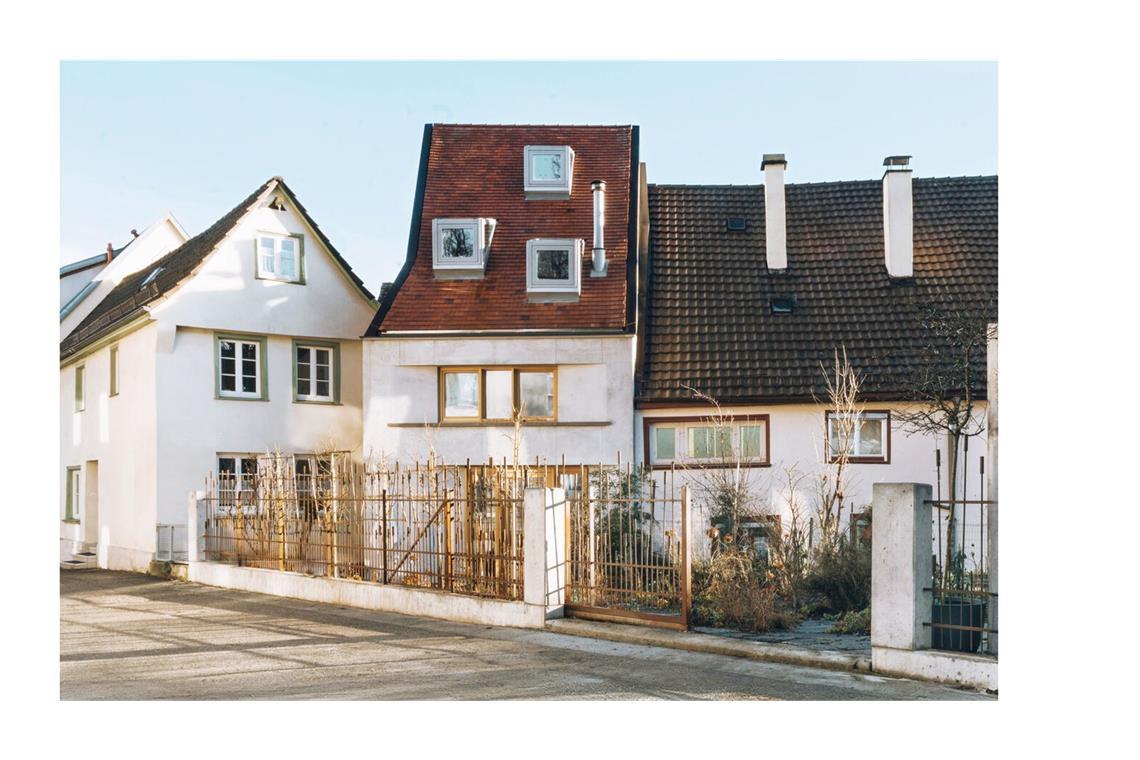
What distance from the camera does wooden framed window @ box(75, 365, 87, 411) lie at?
28.0 metres

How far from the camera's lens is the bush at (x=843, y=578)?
1485cm

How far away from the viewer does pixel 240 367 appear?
2508 cm

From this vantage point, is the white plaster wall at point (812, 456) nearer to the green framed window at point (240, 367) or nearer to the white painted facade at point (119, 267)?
the green framed window at point (240, 367)

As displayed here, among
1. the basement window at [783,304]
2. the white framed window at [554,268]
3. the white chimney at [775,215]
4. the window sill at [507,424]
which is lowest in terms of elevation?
the window sill at [507,424]

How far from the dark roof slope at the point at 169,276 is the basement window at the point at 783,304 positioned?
8.83 m

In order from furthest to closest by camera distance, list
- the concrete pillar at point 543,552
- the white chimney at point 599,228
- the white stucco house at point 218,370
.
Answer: the white chimney at point 599,228, the white stucco house at point 218,370, the concrete pillar at point 543,552

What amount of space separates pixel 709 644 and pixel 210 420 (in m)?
14.6

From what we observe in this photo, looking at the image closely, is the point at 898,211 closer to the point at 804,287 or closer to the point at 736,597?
the point at 804,287

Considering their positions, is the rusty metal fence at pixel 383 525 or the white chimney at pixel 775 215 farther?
the white chimney at pixel 775 215

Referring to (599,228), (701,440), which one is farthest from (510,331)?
(701,440)

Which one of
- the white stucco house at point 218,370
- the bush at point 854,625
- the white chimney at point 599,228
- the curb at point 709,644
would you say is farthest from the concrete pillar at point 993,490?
→ the white stucco house at point 218,370

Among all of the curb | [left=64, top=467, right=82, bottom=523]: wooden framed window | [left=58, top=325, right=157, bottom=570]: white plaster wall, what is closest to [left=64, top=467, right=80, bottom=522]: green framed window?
[left=64, top=467, right=82, bottom=523]: wooden framed window

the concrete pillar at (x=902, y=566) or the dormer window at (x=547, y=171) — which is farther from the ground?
the dormer window at (x=547, y=171)

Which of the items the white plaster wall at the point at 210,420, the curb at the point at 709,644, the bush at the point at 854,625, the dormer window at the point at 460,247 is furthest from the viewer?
the dormer window at the point at 460,247
